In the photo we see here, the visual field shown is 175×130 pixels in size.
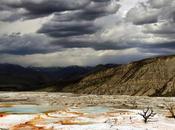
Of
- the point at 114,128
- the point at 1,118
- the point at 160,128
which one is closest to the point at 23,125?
the point at 1,118

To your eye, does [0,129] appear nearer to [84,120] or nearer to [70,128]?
[70,128]

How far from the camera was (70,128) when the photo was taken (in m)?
47.8

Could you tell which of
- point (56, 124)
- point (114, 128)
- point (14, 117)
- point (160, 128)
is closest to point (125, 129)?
point (114, 128)

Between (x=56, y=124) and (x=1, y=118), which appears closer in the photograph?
(x=56, y=124)

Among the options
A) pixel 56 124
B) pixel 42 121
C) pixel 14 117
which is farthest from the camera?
pixel 14 117

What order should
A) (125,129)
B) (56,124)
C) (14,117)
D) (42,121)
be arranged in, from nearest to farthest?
(125,129), (56,124), (42,121), (14,117)

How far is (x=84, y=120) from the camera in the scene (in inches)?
2276

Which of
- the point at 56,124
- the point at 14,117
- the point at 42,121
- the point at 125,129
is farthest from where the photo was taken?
the point at 14,117

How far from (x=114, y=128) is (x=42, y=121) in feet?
43.3

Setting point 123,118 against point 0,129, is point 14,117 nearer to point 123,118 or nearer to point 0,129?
point 0,129

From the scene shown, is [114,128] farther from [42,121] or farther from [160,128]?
[42,121]

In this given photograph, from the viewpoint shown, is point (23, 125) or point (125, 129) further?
point (23, 125)

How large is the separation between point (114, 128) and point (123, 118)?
12568 mm

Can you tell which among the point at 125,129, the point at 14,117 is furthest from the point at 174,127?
the point at 14,117
